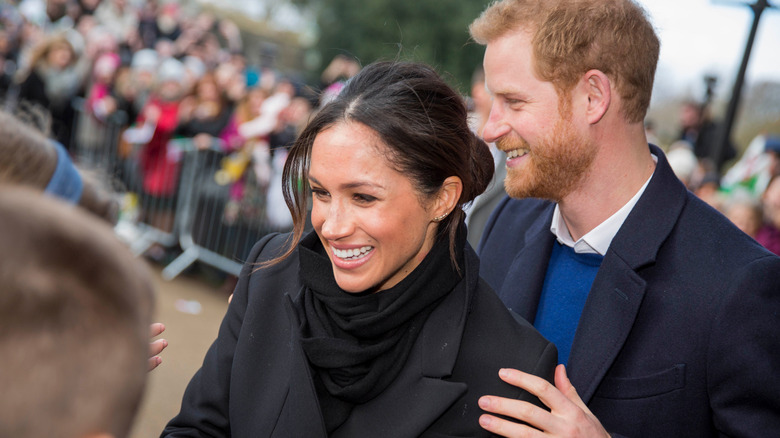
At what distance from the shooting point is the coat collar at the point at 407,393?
2217 mm

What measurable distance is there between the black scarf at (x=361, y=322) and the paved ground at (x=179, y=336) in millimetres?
2039

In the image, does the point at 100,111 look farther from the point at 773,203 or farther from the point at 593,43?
the point at 593,43

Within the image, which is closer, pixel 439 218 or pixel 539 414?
pixel 539 414

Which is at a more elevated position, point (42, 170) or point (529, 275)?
point (42, 170)

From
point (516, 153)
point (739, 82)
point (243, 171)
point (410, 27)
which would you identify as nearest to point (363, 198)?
point (516, 153)

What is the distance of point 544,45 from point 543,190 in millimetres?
516

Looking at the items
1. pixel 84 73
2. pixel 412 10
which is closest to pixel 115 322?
pixel 84 73

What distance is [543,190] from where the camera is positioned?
2596mm

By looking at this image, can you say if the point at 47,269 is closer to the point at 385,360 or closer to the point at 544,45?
the point at 385,360

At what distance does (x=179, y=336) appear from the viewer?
6.68m

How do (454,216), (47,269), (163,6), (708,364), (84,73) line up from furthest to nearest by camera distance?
1. (163,6)
2. (84,73)
3. (454,216)
4. (708,364)
5. (47,269)

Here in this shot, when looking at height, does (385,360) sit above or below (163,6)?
above

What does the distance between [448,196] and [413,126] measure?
1.02 feet

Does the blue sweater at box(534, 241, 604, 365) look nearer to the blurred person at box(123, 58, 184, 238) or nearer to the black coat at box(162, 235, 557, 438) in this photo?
the black coat at box(162, 235, 557, 438)
